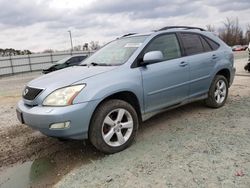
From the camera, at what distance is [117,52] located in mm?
4926

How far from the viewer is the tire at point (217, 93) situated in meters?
5.84

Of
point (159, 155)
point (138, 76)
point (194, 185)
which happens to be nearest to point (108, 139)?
point (159, 155)

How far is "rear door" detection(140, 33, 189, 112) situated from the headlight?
3.74ft

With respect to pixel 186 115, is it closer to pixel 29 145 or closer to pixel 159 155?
pixel 159 155

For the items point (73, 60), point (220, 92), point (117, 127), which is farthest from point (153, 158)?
point (73, 60)

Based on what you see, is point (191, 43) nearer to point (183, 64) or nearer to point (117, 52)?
point (183, 64)

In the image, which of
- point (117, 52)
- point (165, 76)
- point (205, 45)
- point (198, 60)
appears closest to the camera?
point (165, 76)

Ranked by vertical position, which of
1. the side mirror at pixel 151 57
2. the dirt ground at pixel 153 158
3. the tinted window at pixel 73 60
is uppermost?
the side mirror at pixel 151 57

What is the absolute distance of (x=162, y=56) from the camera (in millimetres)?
4672

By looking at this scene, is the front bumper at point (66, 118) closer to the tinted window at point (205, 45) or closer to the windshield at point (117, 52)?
the windshield at point (117, 52)

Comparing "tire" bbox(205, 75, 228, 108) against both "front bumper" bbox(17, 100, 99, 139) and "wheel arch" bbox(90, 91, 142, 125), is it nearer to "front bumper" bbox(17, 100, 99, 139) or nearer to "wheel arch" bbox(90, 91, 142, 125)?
"wheel arch" bbox(90, 91, 142, 125)

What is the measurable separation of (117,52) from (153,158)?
1962mm

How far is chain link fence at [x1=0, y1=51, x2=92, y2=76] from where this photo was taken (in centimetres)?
2744

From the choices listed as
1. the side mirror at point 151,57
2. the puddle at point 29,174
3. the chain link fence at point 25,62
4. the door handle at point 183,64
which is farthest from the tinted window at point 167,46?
the chain link fence at point 25,62
